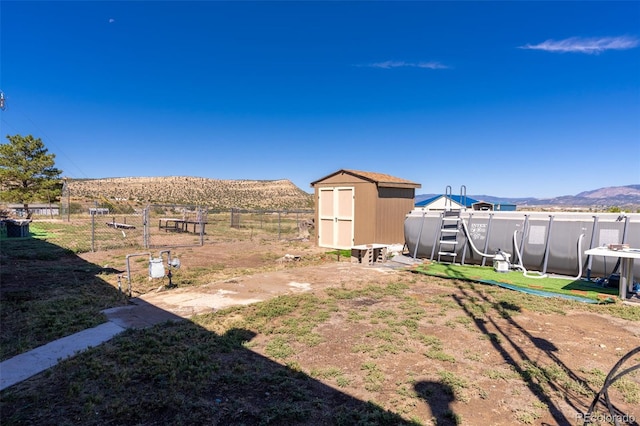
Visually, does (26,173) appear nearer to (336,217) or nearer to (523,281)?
(336,217)

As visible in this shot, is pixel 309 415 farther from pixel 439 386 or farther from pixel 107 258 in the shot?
pixel 107 258

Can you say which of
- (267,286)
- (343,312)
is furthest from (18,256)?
(343,312)

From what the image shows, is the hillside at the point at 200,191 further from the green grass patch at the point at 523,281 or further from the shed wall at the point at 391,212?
the green grass patch at the point at 523,281

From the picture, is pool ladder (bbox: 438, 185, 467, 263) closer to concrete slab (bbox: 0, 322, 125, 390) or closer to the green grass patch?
the green grass patch

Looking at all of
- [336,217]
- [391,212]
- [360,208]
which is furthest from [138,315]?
[391,212]

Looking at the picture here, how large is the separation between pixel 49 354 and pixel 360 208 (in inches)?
440

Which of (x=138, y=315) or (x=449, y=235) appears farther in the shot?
(x=449, y=235)

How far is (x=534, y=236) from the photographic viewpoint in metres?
9.67

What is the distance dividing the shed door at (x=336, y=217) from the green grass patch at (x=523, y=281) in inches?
175

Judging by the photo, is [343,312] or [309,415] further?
[343,312]

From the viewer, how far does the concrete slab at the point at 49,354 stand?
378cm

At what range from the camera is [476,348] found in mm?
4727

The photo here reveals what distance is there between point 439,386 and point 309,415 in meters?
1.45

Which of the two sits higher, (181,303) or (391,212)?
(391,212)
